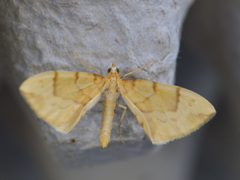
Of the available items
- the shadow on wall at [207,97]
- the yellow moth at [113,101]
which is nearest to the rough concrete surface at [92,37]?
the yellow moth at [113,101]

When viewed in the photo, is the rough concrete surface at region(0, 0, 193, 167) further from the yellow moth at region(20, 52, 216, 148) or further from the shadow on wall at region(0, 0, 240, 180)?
the shadow on wall at region(0, 0, 240, 180)

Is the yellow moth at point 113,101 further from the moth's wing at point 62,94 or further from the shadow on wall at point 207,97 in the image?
the shadow on wall at point 207,97

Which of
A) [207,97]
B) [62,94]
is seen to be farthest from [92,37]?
[207,97]

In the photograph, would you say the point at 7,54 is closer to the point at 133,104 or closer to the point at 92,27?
the point at 92,27

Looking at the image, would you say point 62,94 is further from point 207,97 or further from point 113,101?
point 207,97

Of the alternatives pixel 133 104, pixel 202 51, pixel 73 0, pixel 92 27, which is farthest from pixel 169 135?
pixel 202 51

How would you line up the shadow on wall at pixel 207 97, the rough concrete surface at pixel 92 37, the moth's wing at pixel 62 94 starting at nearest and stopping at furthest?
the moth's wing at pixel 62 94 < the rough concrete surface at pixel 92 37 < the shadow on wall at pixel 207 97

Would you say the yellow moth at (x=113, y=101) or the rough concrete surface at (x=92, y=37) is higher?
the rough concrete surface at (x=92, y=37)

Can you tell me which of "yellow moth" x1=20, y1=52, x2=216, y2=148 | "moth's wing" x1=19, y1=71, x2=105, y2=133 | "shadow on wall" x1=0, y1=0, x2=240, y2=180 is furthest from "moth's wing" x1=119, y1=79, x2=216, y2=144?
"shadow on wall" x1=0, y1=0, x2=240, y2=180
